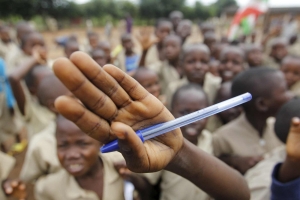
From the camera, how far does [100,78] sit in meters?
0.71

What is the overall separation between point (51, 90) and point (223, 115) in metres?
1.54

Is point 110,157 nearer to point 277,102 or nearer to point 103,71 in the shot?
point 103,71

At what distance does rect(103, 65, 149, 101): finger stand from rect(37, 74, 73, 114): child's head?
4.95ft

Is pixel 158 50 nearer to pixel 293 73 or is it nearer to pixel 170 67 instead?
pixel 170 67

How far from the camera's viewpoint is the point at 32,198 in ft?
9.31

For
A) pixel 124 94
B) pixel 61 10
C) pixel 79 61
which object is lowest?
pixel 61 10

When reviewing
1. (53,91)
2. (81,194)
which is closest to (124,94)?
(81,194)

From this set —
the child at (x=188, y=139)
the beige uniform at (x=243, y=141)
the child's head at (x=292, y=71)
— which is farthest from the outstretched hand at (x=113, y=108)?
the child's head at (x=292, y=71)

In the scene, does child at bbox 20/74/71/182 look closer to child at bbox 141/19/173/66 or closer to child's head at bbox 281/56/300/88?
child's head at bbox 281/56/300/88

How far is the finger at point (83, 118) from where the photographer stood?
0.70m

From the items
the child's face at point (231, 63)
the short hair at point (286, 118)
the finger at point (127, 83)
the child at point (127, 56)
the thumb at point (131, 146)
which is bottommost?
the child at point (127, 56)

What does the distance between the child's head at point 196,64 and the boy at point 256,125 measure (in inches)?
40.0

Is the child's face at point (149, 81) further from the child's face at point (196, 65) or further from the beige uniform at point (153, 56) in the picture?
the beige uniform at point (153, 56)

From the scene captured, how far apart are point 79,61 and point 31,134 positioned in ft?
7.63
